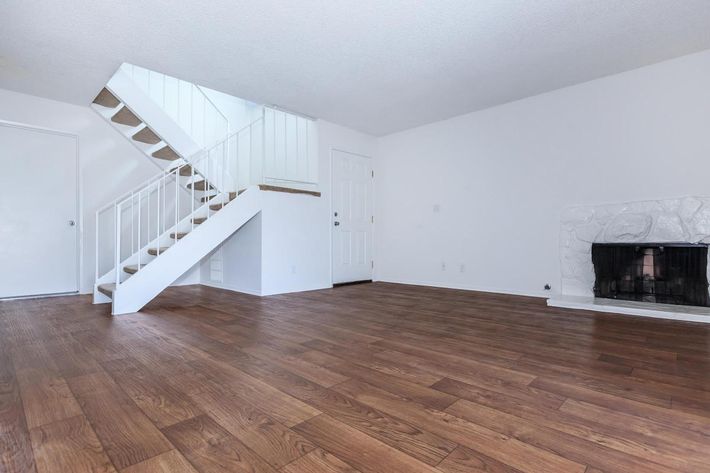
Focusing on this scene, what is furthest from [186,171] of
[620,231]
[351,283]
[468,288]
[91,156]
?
[620,231]

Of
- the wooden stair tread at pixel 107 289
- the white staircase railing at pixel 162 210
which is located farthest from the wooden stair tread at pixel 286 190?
the wooden stair tread at pixel 107 289

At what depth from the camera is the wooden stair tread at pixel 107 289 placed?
3.67 metres

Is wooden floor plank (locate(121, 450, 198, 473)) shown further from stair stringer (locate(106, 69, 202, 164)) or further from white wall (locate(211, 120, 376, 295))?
stair stringer (locate(106, 69, 202, 164))

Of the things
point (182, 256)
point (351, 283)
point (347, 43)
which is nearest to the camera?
point (347, 43)

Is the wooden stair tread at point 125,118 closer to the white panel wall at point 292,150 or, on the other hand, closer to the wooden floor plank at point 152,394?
the white panel wall at point 292,150

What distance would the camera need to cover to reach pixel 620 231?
3.84 metres

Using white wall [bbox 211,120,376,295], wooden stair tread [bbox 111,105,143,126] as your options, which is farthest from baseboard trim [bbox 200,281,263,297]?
wooden stair tread [bbox 111,105,143,126]

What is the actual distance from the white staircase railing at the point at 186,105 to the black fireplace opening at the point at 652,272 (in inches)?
216

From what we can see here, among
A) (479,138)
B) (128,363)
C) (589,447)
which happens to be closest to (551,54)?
(479,138)

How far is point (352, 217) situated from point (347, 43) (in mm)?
3052

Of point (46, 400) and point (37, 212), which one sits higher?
point (37, 212)

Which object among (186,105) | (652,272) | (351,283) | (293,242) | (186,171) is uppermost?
(186,105)

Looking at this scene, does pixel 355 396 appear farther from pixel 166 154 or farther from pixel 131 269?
pixel 166 154

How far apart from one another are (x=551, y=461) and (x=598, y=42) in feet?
11.7
